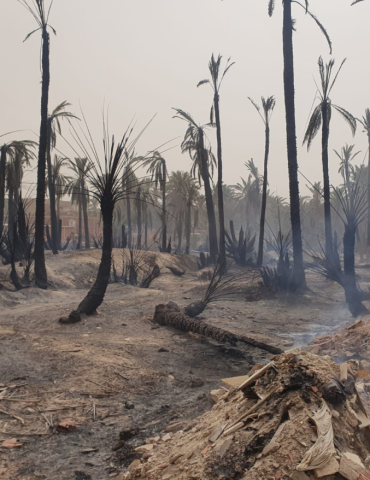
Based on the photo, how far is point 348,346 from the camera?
589 cm

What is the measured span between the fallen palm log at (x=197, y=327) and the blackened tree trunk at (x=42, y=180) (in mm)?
7600

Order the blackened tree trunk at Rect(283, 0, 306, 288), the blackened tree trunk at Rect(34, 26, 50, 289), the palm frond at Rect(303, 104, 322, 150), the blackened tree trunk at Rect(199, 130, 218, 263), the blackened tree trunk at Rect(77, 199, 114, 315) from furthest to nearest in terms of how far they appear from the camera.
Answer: the blackened tree trunk at Rect(199, 130, 218, 263)
the palm frond at Rect(303, 104, 322, 150)
the blackened tree trunk at Rect(34, 26, 50, 289)
the blackened tree trunk at Rect(283, 0, 306, 288)
the blackened tree trunk at Rect(77, 199, 114, 315)

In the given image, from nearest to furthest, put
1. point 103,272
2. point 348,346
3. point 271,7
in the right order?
point 348,346
point 103,272
point 271,7

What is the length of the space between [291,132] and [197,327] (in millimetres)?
8622

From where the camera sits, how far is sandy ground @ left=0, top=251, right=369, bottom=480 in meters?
3.48

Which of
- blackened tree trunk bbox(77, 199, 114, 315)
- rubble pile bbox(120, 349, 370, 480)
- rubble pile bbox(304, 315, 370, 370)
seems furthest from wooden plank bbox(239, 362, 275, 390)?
blackened tree trunk bbox(77, 199, 114, 315)

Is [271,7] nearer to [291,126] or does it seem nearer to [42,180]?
[291,126]

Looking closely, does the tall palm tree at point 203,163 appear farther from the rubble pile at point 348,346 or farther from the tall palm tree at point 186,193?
the rubble pile at point 348,346

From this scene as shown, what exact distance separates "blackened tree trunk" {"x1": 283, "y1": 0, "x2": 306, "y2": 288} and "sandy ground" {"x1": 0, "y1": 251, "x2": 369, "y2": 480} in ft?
10.3

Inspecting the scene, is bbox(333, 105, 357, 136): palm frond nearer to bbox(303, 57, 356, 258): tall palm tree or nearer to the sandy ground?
bbox(303, 57, 356, 258): tall palm tree

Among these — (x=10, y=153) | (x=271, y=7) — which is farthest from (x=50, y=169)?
(x=271, y=7)

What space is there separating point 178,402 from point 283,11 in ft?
44.9

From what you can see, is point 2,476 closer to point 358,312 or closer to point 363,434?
point 363,434

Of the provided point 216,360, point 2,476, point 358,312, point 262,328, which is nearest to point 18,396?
point 2,476
